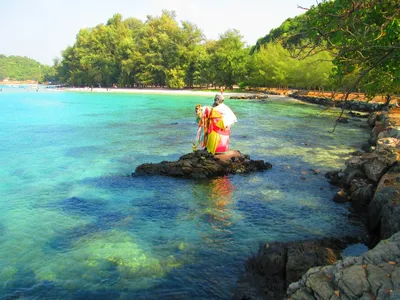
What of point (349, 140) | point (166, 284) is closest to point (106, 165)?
point (166, 284)

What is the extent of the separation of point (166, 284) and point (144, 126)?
2468 cm

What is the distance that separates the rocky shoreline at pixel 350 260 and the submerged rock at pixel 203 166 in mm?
4290

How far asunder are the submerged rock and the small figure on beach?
483mm

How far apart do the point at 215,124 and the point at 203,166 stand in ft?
6.57

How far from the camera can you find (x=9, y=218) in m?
10.6

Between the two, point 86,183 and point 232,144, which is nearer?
point 86,183

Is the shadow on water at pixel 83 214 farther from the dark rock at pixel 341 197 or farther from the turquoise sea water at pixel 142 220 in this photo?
the dark rock at pixel 341 197

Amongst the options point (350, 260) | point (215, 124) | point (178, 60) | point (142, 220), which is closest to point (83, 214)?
point (142, 220)

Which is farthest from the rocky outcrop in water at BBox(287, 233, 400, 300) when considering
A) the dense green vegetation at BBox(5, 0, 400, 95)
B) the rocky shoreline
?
the dense green vegetation at BBox(5, 0, 400, 95)

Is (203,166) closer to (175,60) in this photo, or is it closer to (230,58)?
(230,58)

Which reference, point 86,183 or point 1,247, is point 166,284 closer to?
point 1,247

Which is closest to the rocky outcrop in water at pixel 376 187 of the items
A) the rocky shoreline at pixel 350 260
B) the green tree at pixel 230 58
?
the rocky shoreline at pixel 350 260

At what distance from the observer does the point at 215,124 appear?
14648 mm

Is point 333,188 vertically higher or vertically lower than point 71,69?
lower
